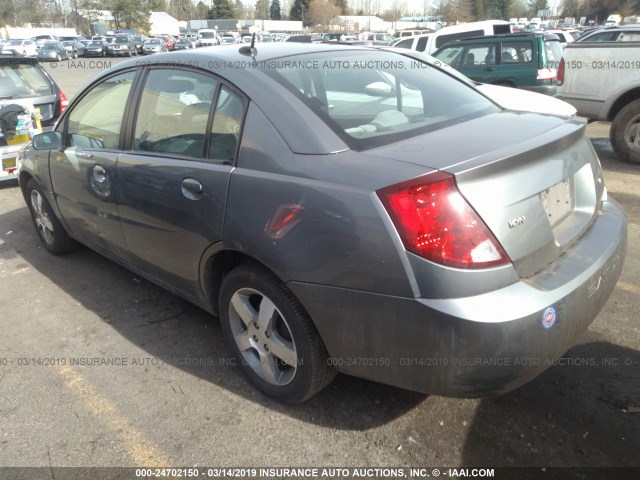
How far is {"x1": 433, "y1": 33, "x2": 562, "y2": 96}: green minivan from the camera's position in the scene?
984 centimetres

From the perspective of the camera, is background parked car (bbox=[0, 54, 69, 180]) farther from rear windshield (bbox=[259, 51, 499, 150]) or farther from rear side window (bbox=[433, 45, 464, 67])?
rear side window (bbox=[433, 45, 464, 67])

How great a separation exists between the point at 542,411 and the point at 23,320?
3.33 metres

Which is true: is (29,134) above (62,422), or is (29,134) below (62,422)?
above

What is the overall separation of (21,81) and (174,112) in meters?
5.69

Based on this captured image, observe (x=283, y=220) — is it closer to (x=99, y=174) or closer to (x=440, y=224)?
(x=440, y=224)

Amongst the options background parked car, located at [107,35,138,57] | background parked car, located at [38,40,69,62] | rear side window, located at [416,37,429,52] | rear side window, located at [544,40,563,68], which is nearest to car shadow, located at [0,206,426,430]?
rear side window, located at [544,40,563,68]

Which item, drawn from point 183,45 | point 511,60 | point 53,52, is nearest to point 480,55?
point 511,60

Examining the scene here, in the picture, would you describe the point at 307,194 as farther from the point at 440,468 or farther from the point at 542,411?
the point at 542,411

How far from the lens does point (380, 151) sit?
7.30 ft

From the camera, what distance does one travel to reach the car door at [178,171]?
102 inches

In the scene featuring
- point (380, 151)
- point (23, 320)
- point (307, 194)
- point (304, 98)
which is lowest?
A: point (23, 320)

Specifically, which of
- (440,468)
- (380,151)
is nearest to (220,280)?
(380,151)

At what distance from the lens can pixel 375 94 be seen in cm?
292

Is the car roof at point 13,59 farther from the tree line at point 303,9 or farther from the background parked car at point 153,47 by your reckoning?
the tree line at point 303,9
